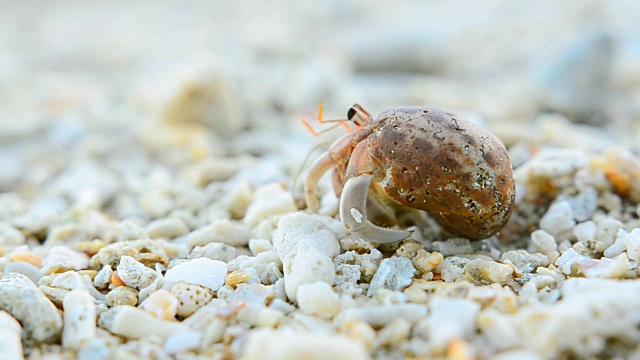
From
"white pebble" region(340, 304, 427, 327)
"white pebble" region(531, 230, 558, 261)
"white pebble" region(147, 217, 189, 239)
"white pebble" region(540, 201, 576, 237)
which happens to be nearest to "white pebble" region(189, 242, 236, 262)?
"white pebble" region(147, 217, 189, 239)

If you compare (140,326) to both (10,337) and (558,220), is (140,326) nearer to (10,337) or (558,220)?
(10,337)

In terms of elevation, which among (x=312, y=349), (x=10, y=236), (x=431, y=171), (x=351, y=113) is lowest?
(x=10, y=236)

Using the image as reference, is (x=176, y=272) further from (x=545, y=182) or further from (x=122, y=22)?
(x=122, y=22)

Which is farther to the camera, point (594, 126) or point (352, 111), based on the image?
point (594, 126)

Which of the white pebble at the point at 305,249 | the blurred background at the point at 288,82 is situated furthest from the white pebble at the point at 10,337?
the blurred background at the point at 288,82

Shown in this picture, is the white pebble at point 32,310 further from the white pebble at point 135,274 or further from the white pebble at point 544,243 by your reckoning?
the white pebble at point 544,243

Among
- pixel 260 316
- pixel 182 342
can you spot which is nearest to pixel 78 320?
pixel 182 342

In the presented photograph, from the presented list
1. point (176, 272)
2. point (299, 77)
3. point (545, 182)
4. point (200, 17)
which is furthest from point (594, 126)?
point (200, 17)
